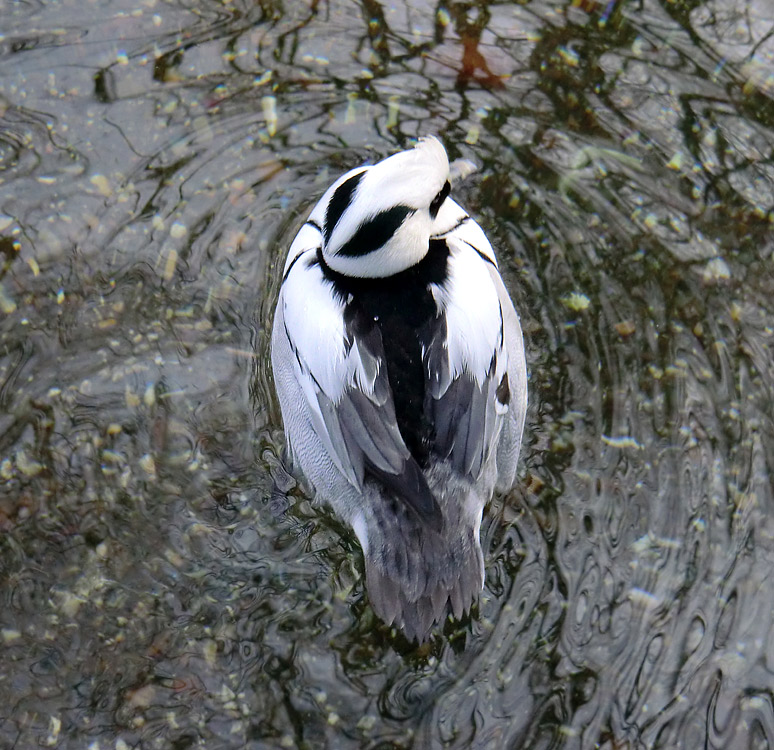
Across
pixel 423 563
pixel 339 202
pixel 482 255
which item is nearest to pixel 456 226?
pixel 482 255

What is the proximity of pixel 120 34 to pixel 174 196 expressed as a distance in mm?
1117

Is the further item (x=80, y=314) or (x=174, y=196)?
(x=174, y=196)

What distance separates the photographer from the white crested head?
3342 mm

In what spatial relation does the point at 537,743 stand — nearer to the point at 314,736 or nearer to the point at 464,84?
the point at 314,736

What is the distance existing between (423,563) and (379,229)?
1.21m

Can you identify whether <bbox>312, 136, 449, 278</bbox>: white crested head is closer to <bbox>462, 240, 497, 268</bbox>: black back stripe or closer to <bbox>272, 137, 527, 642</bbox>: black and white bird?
<bbox>272, 137, 527, 642</bbox>: black and white bird

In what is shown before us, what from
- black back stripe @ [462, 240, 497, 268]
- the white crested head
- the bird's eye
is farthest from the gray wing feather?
black back stripe @ [462, 240, 497, 268]

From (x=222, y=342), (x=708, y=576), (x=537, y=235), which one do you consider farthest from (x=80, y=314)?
(x=708, y=576)

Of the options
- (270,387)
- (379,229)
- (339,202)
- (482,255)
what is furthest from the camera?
(270,387)

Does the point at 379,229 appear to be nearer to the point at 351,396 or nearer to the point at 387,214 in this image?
the point at 387,214

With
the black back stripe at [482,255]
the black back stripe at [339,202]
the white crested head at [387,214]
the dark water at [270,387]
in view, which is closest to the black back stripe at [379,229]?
the white crested head at [387,214]

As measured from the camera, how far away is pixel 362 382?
10.5 ft

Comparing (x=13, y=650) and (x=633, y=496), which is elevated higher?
(x=633, y=496)

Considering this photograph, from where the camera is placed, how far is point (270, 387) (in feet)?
13.3
